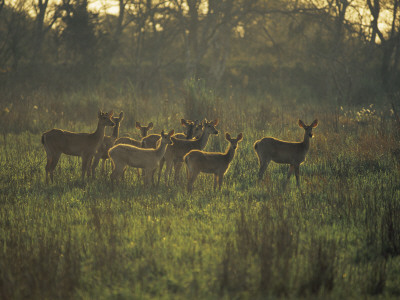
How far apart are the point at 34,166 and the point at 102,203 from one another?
3.74 m

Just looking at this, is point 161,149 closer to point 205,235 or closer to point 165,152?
point 165,152

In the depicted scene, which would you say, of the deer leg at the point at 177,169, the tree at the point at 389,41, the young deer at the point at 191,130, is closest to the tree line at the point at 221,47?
the tree at the point at 389,41

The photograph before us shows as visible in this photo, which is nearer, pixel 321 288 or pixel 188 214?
pixel 321 288

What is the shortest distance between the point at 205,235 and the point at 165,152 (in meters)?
4.14

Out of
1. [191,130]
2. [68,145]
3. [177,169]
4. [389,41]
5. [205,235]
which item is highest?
[389,41]

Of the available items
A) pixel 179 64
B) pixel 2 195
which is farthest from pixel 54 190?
pixel 179 64

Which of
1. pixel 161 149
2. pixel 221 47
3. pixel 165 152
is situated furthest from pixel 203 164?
pixel 221 47

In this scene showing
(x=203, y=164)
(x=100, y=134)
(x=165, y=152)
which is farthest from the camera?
(x=100, y=134)

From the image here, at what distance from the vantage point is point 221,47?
3978 cm

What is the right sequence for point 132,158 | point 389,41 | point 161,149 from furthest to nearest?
point 389,41, point 161,149, point 132,158

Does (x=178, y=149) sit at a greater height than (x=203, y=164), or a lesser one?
greater

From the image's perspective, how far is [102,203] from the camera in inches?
316

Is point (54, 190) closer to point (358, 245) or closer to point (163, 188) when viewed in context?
point (163, 188)

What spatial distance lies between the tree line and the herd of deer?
51.7 ft
